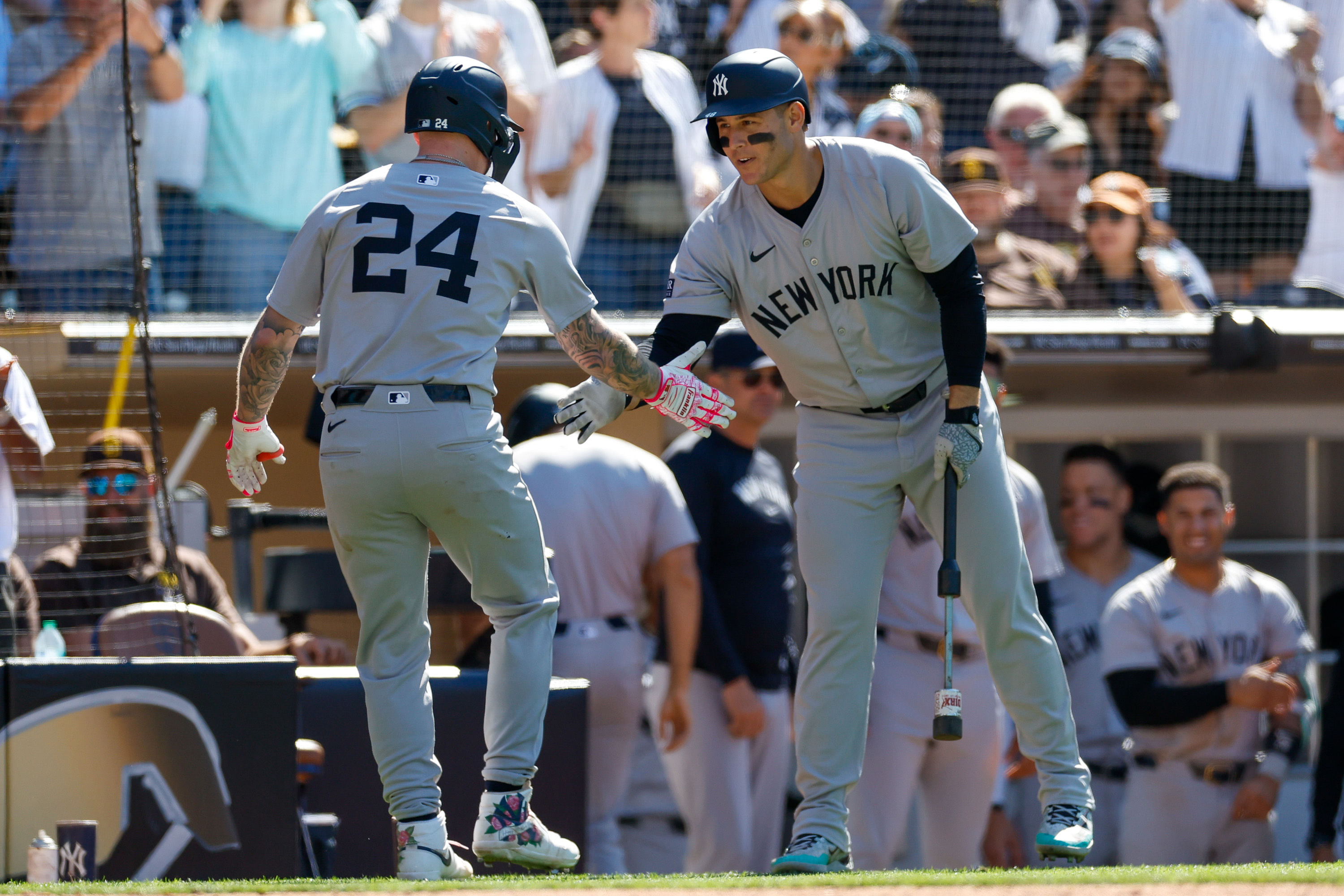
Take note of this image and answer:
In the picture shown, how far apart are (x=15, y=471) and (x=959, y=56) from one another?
5.18 m

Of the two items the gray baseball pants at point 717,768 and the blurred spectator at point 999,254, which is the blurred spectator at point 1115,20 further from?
the gray baseball pants at point 717,768

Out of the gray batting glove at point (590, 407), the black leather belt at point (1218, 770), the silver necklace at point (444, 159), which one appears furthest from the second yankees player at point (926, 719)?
the silver necklace at point (444, 159)

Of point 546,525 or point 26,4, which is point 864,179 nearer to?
point 546,525

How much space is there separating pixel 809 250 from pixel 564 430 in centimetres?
73

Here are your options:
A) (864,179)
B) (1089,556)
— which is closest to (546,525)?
(864,179)

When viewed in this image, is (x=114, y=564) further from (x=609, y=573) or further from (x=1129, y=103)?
(x=1129, y=103)

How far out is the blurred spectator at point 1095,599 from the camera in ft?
21.4

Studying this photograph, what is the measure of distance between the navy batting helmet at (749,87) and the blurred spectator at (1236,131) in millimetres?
4863

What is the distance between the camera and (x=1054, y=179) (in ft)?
25.9

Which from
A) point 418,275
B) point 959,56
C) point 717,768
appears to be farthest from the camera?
point 959,56

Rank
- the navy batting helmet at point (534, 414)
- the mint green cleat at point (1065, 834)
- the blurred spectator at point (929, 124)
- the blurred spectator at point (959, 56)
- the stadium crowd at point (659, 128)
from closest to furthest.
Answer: the mint green cleat at point (1065, 834) → the navy batting helmet at point (534, 414) → the stadium crowd at point (659, 128) → the blurred spectator at point (929, 124) → the blurred spectator at point (959, 56)

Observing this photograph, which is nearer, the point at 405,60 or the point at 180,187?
the point at 180,187

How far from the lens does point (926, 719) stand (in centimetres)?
543

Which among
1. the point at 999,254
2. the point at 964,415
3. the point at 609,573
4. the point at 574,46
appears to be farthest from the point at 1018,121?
the point at 964,415
